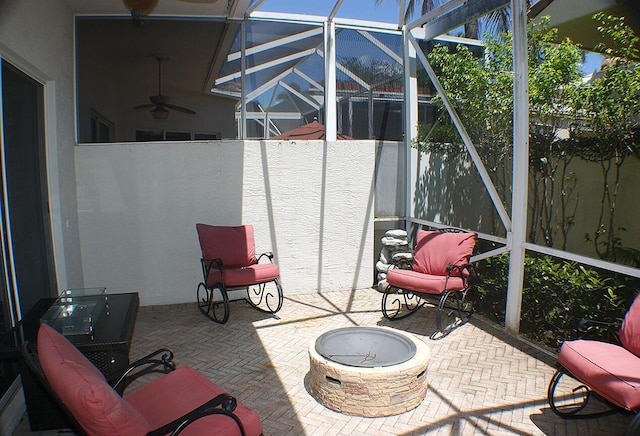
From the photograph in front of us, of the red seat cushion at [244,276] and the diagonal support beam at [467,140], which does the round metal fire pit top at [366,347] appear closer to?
the red seat cushion at [244,276]

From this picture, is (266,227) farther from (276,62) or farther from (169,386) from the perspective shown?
(169,386)

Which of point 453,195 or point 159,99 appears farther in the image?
point 453,195

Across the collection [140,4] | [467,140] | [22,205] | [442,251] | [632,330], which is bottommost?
[632,330]

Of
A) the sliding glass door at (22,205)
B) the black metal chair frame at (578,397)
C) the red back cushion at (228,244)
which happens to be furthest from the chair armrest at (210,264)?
the black metal chair frame at (578,397)

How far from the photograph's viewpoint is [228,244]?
6031 mm

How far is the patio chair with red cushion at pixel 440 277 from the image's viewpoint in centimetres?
523

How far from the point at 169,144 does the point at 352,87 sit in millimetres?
2795

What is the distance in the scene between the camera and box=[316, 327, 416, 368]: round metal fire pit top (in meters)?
3.60

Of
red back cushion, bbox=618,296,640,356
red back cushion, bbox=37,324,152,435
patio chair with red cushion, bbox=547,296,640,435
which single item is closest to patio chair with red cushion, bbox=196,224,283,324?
red back cushion, bbox=37,324,152,435

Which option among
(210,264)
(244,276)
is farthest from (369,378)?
(210,264)

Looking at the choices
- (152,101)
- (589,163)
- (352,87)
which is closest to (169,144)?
(152,101)

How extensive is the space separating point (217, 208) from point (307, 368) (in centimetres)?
290

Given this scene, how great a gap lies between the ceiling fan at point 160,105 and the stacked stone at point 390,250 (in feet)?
11.4

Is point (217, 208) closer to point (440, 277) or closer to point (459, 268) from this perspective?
point (440, 277)
